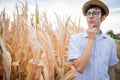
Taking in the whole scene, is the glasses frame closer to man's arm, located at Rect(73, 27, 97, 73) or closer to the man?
the man

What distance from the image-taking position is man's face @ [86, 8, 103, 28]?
206cm

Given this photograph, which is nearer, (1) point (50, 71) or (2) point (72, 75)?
(1) point (50, 71)

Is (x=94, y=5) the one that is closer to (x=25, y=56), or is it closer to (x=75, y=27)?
(x=25, y=56)

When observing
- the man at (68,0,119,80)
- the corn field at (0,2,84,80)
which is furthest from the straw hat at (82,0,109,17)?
the corn field at (0,2,84,80)

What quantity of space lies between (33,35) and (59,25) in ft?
1.28

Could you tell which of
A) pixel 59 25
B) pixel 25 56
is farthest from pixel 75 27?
pixel 25 56

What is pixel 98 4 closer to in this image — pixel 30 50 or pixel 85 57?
pixel 85 57

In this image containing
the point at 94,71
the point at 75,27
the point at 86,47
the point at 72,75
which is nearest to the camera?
the point at 86,47

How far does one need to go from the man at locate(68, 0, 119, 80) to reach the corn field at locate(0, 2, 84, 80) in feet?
0.36

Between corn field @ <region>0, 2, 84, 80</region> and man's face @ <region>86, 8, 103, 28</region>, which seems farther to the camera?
man's face @ <region>86, 8, 103, 28</region>

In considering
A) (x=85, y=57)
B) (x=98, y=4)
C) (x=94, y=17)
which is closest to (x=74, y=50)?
(x=85, y=57)

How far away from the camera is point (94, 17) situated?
2078 millimetres

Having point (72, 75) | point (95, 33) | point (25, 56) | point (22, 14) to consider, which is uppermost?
point (22, 14)

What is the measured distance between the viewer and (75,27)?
304 centimetres
